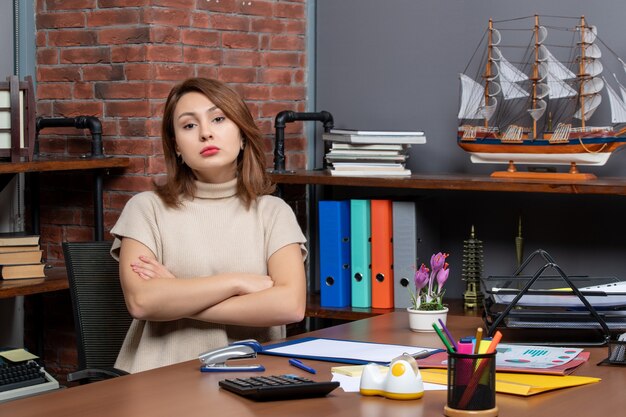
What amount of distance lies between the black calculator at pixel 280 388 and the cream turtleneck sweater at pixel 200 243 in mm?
852

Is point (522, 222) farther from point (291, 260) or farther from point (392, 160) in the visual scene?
point (291, 260)

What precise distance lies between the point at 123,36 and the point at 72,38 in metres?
0.26

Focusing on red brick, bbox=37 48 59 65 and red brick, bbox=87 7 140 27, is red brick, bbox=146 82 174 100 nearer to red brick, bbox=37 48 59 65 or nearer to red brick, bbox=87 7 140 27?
red brick, bbox=87 7 140 27

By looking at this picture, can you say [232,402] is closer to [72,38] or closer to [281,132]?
[281,132]

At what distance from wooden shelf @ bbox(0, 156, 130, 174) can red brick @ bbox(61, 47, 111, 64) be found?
39cm

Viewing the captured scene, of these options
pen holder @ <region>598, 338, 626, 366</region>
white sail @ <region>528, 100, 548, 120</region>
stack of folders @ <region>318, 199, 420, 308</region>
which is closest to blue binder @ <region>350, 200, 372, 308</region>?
stack of folders @ <region>318, 199, 420, 308</region>

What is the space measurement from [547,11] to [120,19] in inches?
60.2

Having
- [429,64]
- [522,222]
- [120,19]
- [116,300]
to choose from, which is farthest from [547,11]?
[116,300]

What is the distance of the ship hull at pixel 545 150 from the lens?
3367 millimetres

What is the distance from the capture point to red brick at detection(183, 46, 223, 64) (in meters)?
3.67

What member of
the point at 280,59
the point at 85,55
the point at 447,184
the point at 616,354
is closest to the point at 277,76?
the point at 280,59

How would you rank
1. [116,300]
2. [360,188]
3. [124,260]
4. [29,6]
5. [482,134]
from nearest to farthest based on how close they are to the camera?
[124,260], [116,300], [482,134], [29,6], [360,188]

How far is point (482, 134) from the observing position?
3561mm

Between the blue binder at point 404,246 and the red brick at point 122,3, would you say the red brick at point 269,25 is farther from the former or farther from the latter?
the blue binder at point 404,246
